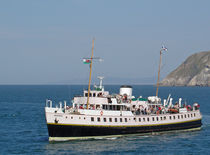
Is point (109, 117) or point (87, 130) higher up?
point (109, 117)

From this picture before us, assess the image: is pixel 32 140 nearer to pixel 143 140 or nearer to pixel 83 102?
pixel 83 102

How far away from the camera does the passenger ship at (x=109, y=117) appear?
2024 inches

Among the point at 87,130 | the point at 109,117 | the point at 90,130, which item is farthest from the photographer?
the point at 109,117

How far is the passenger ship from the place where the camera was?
5141 centimetres

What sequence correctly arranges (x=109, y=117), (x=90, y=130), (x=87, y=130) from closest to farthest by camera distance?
(x=87, y=130) → (x=90, y=130) → (x=109, y=117)

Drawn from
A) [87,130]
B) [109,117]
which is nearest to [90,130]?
[87,130]

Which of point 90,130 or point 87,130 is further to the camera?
point 90,130

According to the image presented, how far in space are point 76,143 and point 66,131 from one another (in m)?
2.21

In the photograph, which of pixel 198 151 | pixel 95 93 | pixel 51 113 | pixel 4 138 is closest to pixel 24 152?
pixel 51 113

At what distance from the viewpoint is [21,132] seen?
61281 millimetres

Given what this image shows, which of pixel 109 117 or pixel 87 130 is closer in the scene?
pixel 87 130

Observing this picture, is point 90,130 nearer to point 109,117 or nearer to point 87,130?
point 87,130

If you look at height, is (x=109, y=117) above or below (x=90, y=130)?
above

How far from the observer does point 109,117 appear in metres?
53.7
